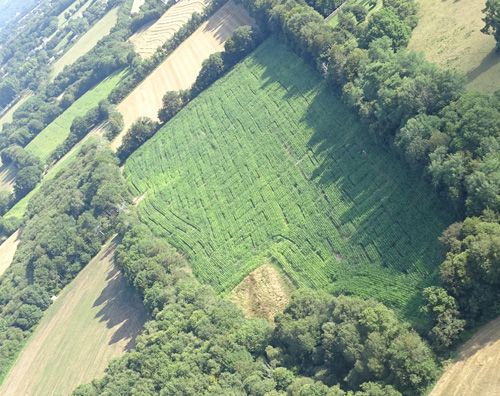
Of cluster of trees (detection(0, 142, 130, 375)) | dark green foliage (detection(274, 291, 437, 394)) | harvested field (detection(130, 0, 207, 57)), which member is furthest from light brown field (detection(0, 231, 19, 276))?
dark green foliage (detection(274, 291, 437, 394))

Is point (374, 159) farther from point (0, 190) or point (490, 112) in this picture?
point (0, 190)

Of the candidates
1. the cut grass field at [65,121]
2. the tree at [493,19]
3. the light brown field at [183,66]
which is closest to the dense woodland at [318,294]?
the tree at [493,19]

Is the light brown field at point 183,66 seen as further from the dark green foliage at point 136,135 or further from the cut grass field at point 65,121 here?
the cut grass field at point 65,121

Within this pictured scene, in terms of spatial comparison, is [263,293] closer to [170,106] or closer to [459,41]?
[459,41]

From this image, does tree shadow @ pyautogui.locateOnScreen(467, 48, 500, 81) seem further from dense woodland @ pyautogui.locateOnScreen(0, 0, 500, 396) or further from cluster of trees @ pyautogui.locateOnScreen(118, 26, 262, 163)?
cluster of trees @ pyautogui.locateOnScreen(118, 26, 262, 163)

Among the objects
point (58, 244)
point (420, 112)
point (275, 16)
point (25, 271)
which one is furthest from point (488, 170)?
point (25, 271)

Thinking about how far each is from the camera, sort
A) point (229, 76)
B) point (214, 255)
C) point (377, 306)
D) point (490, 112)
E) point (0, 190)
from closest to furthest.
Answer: point (377, 306), point (490, 112), point (214, 255), point (229, 76), point (0, 190)
